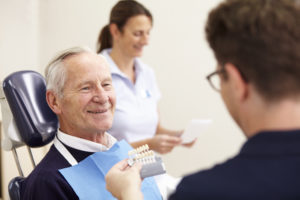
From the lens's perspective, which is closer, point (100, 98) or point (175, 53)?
point (100, 98)

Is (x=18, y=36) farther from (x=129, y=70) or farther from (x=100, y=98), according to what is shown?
(x=100, y=98)

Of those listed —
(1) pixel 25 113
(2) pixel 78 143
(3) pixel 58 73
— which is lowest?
(2) pixel 78 143

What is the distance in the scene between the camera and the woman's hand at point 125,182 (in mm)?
871

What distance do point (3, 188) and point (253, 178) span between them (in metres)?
1.90

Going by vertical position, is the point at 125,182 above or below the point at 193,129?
above

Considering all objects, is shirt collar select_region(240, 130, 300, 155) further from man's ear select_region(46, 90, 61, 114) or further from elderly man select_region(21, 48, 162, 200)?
man's ear select_region(46, 90, 61, 114)

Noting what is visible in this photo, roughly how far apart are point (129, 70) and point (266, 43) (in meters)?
1.53

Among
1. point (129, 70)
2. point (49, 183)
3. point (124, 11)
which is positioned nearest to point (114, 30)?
point (124, 11)

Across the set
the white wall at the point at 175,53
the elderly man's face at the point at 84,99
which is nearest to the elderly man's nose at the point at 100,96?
the elderly man's face at the point at 84,99

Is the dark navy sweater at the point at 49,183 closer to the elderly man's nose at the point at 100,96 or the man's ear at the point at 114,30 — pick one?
the elderly man's nose at the point at 100,96

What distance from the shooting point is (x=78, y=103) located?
1.32 meters

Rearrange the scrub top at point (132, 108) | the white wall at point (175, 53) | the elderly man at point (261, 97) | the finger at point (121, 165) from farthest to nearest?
the white wall at point (175, 53) → the scrub top at point (132, 108) → the finger at point (121, 165) → the elderly man at point (261, 97)

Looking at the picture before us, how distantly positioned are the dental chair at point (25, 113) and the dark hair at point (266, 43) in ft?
2.89

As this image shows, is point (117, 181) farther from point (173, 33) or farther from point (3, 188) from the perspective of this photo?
point (173, 33)
